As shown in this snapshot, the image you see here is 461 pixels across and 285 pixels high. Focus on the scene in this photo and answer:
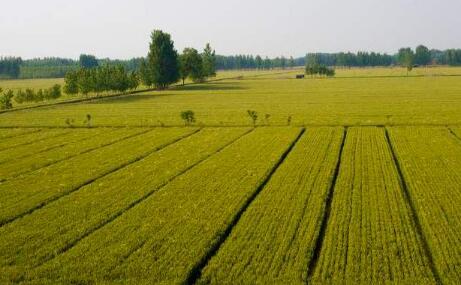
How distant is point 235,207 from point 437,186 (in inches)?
450

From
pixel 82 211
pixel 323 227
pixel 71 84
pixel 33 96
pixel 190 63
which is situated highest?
pixel 190 63

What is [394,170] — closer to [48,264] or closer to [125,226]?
[125,226]

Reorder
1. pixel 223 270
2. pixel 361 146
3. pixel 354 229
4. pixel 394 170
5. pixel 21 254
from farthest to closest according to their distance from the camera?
1. pixel 361 146
2. pixel 394 170
3. pixel 354 229
4. pixel 21 254
5. pixel 223 270

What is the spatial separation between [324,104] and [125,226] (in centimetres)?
6088

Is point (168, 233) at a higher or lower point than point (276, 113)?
higher

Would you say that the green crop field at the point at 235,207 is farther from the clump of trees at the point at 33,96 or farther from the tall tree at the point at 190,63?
the tall tree at the point at 190,63

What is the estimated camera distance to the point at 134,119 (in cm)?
6406

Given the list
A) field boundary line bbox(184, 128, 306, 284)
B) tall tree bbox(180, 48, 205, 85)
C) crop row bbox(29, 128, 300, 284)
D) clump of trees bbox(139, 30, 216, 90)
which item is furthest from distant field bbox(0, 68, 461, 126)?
tall tree bbox(180, 48, 205, 85)

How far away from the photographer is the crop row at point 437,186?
18.4m

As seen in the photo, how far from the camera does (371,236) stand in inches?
792

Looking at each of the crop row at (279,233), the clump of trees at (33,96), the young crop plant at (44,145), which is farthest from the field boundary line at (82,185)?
the clump of trees at (33,96)

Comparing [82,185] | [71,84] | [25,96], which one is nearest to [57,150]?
[82,185]

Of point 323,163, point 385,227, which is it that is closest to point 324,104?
point 323,163

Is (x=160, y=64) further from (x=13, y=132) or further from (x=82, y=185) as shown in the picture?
(x=82, y=185)
